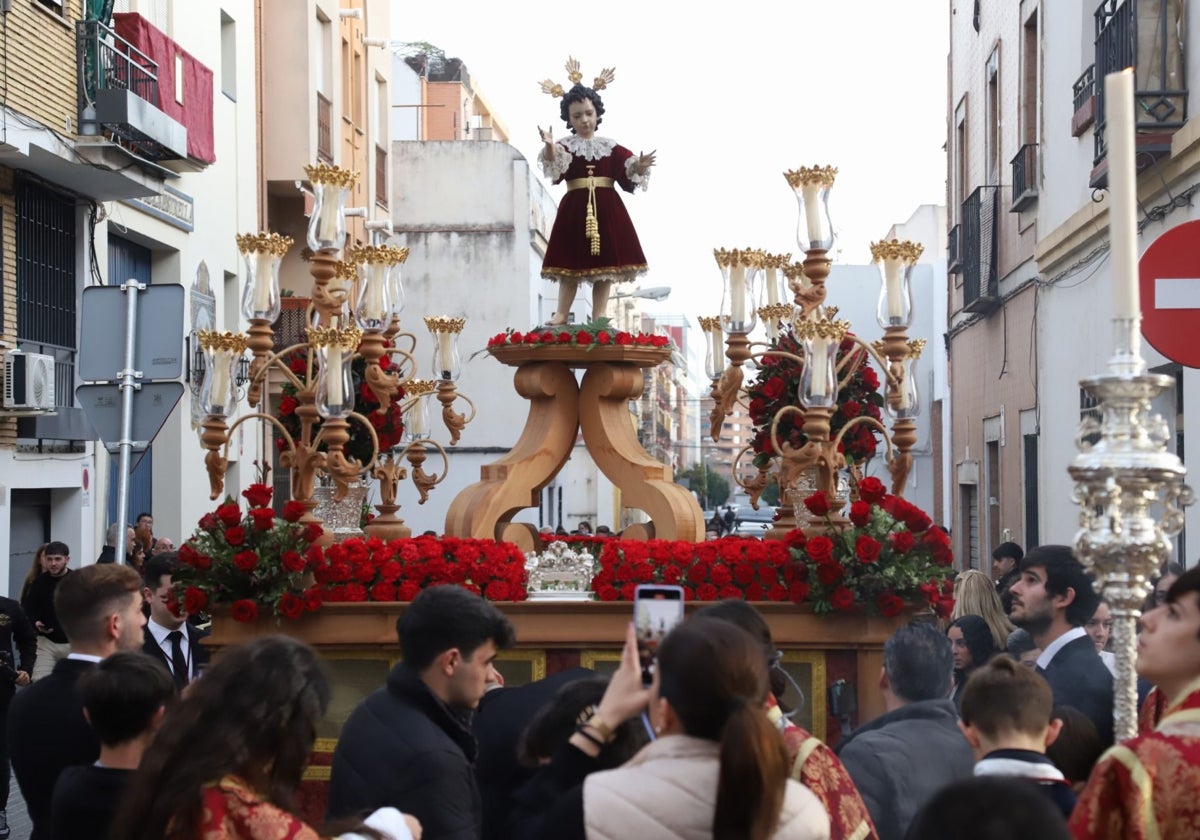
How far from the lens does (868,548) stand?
7.54 metres

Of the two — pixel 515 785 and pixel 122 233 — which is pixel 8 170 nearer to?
pixel 122 233

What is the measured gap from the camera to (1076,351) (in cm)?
1603

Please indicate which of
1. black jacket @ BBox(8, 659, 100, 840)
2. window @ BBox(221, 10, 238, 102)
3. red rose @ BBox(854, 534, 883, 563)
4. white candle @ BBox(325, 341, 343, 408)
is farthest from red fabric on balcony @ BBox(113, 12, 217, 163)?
black jacket @ BBox(8, 659, 100, 840)

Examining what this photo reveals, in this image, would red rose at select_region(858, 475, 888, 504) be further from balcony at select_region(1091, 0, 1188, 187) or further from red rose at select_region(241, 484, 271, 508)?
balcony at select_region(1091, 0, 1188, 187)

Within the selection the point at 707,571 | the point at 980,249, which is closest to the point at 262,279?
the point at 707,571

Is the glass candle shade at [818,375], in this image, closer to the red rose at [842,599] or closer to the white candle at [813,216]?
the white candle at [813,216]

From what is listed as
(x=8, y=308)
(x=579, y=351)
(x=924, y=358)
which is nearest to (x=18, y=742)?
(x=579, y=351)

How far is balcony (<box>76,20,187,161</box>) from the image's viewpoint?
15.5 metres

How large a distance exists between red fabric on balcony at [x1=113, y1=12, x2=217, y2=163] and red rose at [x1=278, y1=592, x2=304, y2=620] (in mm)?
10143

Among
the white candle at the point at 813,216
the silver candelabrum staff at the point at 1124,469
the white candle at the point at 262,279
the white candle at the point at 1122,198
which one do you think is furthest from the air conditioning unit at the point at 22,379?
the white candle at the point at 1122,198

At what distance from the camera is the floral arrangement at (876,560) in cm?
764

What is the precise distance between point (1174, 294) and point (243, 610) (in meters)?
4.30

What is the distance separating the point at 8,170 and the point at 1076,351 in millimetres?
9873

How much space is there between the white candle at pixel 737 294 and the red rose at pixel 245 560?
9.24 ft
